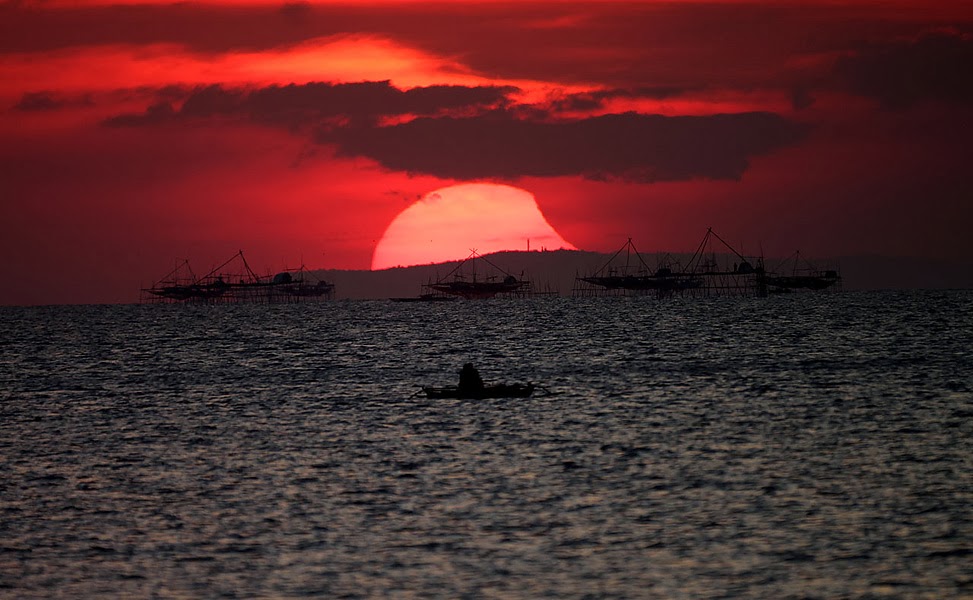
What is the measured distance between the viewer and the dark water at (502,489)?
2969cm

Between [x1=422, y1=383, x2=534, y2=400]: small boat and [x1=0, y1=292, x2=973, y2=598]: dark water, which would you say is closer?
[x1=0, y1=292, x2=973, y2=598]: dark water

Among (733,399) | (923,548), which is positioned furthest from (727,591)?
(733,399)

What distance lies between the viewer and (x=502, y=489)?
41.3 meters

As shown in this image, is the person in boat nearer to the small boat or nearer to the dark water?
the small boat

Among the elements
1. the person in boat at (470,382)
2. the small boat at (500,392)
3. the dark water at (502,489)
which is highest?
the person in boat at (470,382)

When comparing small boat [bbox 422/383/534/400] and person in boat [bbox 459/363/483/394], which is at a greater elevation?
person in boat [bbox 459/363/483/394]

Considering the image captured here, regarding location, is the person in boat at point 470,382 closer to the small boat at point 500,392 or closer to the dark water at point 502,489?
the small boat at point 500,392

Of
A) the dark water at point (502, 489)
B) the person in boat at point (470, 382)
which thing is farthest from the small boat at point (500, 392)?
the dark water at point (502, 489)

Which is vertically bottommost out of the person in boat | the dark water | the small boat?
the dark water

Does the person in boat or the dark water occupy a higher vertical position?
the person in boat

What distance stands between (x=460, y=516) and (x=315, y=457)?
51.8 ft

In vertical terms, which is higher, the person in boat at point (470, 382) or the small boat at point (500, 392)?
the person in boat at point (470, 382)

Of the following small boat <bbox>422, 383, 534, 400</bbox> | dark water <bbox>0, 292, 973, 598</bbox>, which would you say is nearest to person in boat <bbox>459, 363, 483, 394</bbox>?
small boat <bbox>422, 383, 534, 400</bbox>

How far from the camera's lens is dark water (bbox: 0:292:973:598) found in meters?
29.7
